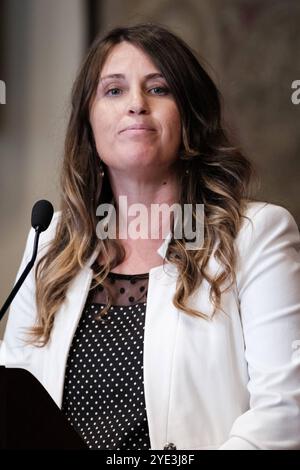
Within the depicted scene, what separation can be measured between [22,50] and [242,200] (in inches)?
30.2

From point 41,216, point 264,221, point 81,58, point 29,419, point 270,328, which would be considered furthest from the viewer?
point 81,58

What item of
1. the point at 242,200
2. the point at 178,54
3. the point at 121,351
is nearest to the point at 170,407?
the point at 121,351

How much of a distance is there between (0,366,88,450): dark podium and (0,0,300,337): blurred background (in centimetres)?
97

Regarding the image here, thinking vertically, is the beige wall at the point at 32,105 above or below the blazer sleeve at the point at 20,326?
above

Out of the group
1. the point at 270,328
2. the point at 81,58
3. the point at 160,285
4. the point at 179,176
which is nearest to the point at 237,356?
the point at 270,328

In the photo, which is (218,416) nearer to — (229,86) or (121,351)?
(121,351)

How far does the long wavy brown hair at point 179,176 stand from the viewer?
1.67 metres

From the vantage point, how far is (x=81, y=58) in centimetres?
200

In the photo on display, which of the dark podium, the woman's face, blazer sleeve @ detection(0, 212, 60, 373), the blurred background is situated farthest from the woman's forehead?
the dark podium

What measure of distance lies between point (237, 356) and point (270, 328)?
98 mm

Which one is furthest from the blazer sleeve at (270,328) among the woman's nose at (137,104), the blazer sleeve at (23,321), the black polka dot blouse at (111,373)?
the blazer sleeve at (23,321)

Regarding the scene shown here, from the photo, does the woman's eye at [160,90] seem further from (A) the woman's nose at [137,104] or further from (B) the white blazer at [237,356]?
(B) the white blazer at [237,356]

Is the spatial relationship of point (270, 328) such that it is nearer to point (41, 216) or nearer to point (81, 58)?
point (41, 216)

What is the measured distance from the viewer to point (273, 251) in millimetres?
1547
